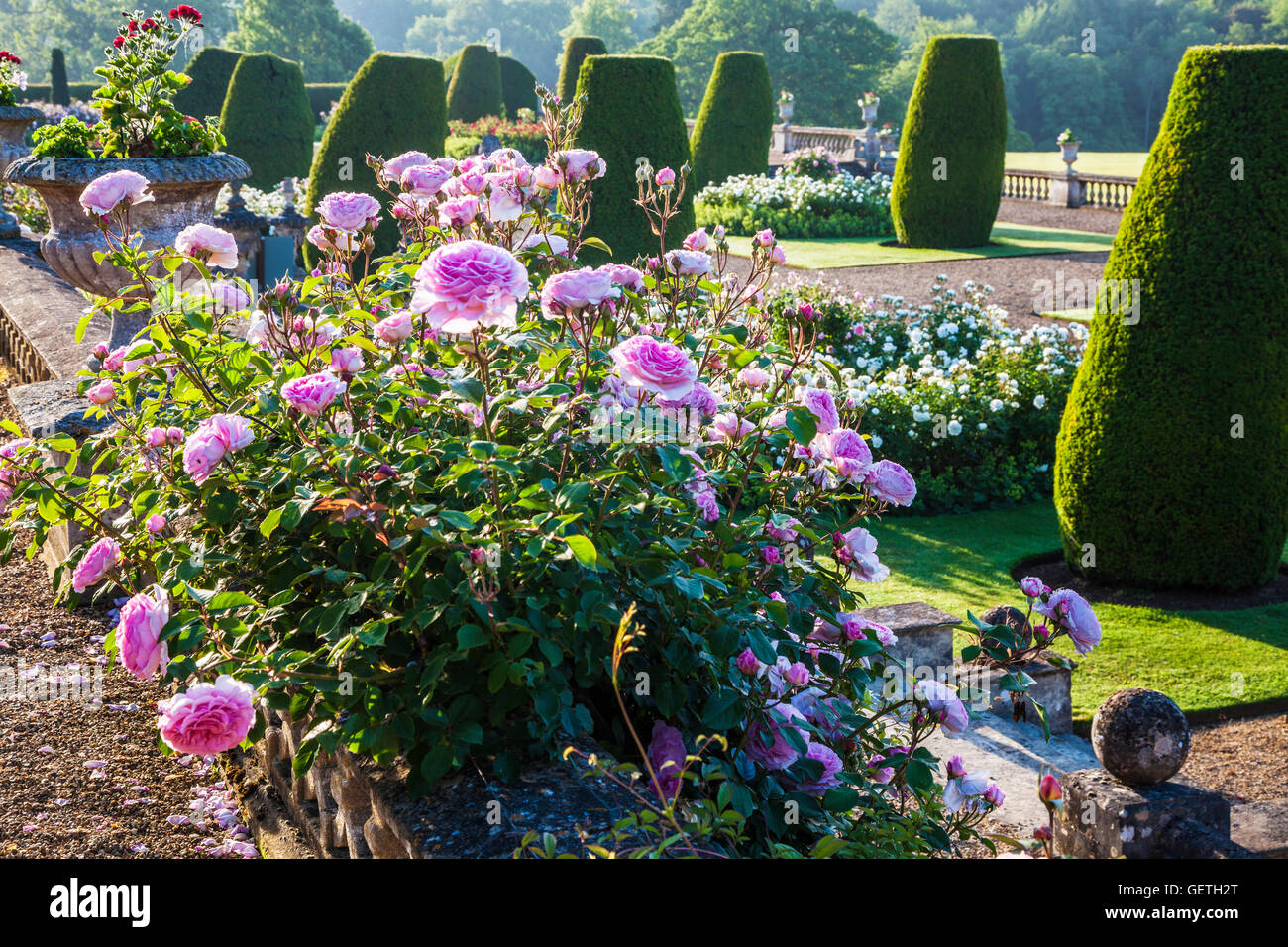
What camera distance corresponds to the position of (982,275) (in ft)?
52.3

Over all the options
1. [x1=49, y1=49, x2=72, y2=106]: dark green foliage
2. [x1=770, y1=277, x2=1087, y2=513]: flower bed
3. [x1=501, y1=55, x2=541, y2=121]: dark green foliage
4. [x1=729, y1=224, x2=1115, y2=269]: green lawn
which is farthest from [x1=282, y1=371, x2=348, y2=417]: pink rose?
[x1=501, y1=55, x2=541, y2=121]: dark green foliage

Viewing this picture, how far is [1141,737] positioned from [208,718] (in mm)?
2663

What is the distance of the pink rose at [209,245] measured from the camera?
2334mm

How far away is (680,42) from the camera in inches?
2087

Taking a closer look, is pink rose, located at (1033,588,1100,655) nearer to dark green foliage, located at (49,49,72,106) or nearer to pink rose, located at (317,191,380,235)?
pink rose, located at (317,191,380,235)

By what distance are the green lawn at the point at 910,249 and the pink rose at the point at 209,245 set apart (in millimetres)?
14953

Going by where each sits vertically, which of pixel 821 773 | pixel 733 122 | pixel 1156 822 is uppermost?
pixel 733 122

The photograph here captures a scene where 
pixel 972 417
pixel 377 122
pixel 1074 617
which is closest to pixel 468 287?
pixel 1074 617

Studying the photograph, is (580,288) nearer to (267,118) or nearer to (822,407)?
(822,407)

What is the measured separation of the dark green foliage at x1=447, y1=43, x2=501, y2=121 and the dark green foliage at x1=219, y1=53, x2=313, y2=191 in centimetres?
1348

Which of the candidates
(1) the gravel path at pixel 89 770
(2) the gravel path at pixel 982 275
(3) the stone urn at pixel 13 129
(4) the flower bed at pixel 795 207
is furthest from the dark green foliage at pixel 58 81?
(1) the gravel path at pixel 89 770

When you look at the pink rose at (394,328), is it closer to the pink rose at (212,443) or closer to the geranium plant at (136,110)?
the pink rose at (212,443)

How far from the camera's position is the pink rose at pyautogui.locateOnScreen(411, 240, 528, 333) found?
1.68m
